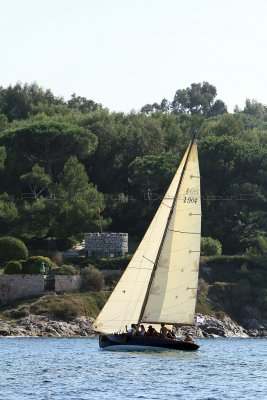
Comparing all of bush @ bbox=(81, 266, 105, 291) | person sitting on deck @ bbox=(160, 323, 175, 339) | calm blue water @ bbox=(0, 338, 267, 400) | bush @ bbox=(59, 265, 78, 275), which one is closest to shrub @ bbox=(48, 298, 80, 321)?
bush @ bbox=(81, 266, 105, 291)

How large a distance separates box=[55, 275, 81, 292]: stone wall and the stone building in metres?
8.80

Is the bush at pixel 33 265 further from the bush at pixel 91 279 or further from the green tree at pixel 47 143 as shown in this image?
the green tree at pixel 47 143

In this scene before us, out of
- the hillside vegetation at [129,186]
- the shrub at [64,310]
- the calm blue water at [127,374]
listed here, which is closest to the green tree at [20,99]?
the hillside vegetation at [129,186]

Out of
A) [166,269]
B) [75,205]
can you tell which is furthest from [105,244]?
[166,269]

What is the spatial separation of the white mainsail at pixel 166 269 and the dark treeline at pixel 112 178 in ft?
164

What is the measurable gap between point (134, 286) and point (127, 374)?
12.0m

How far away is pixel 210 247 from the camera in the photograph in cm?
12631

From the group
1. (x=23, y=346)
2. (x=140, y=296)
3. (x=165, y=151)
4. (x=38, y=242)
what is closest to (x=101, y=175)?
(x=165, y=151)

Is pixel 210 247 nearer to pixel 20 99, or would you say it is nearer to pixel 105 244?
pixel 105 244

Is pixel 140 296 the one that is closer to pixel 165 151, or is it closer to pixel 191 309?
pixel 191 309

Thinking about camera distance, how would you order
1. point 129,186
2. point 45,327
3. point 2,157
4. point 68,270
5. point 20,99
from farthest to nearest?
point 20,99, point 129,186, point 2,157, point 68,270, point 45,327

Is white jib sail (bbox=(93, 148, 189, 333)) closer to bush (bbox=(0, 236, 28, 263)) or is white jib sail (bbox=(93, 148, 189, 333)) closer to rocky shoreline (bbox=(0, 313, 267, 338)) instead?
rocky shoreline (bbox=(0, 313, 267, 338))

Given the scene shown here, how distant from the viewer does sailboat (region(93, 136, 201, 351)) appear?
75875mm

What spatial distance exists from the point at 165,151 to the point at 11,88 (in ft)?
113
